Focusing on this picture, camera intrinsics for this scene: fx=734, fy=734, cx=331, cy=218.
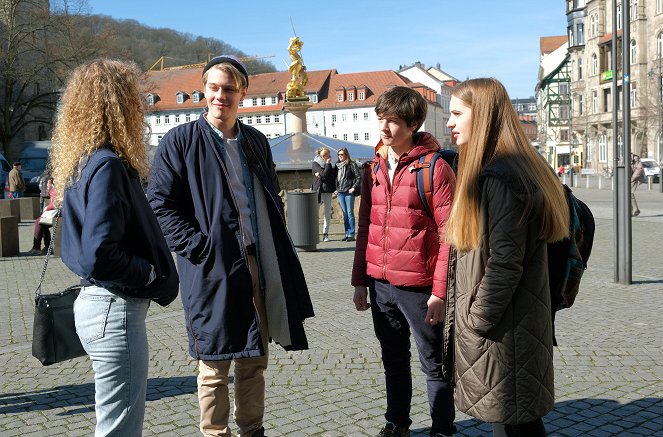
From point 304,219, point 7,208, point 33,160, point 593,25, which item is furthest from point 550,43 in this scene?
point 304,219

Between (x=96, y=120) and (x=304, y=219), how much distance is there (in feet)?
34.3

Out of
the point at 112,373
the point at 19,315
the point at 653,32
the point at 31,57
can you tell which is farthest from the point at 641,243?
the point at 653,32

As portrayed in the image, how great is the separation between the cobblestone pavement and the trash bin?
4.69 meters

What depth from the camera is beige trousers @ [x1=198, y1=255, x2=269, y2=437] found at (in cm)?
364

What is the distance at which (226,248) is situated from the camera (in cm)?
350

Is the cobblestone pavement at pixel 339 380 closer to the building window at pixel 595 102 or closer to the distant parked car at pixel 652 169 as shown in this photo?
the distant parked car at pixel 652 169

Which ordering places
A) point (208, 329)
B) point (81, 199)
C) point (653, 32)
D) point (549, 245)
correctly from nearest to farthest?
point (81, 199), point (549, 245), point (208, 329), point (653, 32)

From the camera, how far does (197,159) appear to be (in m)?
3.58

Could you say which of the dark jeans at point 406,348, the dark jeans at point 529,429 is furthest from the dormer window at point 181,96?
the dark jeans at point 529,429

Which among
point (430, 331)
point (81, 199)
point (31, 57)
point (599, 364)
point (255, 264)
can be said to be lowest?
point (599, 364)

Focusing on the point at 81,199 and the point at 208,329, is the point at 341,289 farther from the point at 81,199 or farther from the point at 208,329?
the point at 81,199

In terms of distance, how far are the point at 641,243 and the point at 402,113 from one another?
1108cm

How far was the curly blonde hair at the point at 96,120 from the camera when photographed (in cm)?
296

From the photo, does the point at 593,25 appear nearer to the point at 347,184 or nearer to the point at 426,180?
the point at 347,184
